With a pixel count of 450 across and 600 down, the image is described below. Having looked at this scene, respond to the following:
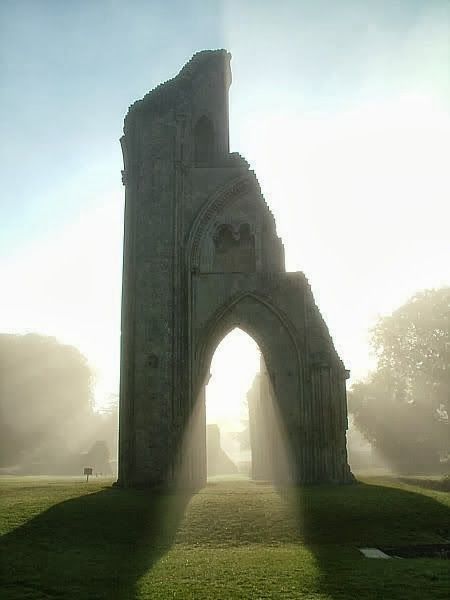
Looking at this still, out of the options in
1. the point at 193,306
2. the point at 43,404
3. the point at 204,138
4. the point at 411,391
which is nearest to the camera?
the point at 193,306

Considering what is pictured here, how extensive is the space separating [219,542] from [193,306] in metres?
10.4

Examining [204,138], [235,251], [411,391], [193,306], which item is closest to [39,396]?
[411,391]

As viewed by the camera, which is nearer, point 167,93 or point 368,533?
point 368,533

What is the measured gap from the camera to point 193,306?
21219 mm

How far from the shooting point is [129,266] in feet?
70.8

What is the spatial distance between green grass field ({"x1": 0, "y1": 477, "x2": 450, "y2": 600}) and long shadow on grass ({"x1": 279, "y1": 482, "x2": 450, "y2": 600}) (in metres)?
0.02

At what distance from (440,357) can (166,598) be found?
3705 centimetres

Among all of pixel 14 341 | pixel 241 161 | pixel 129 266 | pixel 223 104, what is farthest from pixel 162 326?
pixel 14 341

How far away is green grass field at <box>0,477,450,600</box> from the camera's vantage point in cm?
817

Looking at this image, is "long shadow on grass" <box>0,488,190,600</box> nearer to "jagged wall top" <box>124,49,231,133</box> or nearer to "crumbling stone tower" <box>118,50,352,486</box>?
"crumbling stone tower" <box>118,50,352,486</box>

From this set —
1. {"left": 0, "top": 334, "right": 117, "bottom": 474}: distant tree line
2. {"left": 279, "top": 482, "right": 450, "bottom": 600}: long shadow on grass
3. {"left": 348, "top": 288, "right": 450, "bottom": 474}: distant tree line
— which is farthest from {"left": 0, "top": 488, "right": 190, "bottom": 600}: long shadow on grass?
{"left": 0, "top": 334, "right": 117, "bottom": 474}: distant tree line

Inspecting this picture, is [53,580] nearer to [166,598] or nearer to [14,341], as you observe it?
[166,598]

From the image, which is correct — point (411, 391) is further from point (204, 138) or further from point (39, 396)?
point (39, 396)

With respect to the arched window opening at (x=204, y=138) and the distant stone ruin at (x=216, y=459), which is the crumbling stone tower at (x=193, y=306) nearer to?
the arched window opening at (x=204, y=138)
